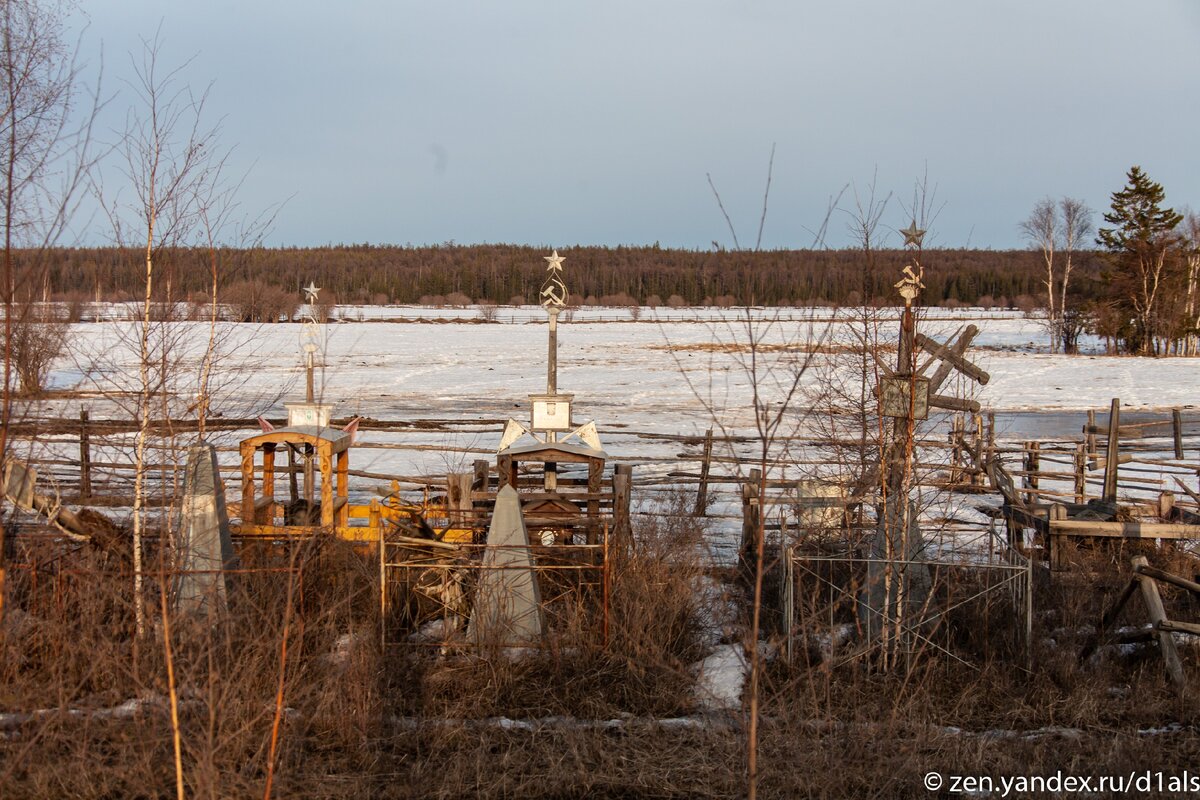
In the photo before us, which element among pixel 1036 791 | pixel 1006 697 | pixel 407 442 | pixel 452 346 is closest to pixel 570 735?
pixel 1036 791

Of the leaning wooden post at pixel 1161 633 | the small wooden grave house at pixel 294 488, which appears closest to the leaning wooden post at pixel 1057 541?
the leaning wooden post at pixel 1161 633

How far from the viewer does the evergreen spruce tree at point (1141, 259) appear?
47031 millimetres

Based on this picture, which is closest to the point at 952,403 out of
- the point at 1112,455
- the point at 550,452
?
the point at 550,452

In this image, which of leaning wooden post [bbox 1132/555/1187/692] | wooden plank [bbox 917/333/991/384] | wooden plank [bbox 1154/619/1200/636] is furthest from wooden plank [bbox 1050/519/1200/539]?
A: wooden plank [bbox 1154/619/1200/636]

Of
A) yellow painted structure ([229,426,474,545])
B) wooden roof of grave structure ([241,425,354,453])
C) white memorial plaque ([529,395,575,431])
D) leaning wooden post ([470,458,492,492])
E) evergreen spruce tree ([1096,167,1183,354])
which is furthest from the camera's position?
evergreen spruce tree ([1096,167,1183,354])

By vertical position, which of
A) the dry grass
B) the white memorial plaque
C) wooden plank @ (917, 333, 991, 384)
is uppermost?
wooden plank @ (917, 333, 991, 384)

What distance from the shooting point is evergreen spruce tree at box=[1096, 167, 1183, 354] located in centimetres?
4703

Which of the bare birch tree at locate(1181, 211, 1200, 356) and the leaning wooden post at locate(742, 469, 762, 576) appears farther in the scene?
the bare birch tree at locate(1181, 211, 1200, 356)

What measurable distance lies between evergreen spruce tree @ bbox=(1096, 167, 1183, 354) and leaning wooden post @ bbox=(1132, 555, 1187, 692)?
4461 cm

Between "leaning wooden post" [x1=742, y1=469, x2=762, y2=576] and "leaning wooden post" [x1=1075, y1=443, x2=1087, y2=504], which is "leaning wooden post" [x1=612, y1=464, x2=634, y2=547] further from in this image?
"leaning wooden post" [x1=1075, y1=443, x2=1087, y2=504]

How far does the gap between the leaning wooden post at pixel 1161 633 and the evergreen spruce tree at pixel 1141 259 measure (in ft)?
146

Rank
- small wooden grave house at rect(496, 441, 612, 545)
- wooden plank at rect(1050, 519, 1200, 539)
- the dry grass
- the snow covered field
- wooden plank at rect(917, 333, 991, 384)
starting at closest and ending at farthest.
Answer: the dry grass < wooden plank at rect(917, 333, 991, 384) < wooden plank at rect(1050, 519, 1200, 539) < small wooden grave house at rect(496, 441, 612, 545) < the snow covered field

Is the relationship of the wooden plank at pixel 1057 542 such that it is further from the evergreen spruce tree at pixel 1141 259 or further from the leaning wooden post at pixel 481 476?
the evergreen spruce tree at pixel 1141 259

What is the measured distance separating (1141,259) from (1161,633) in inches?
1805
